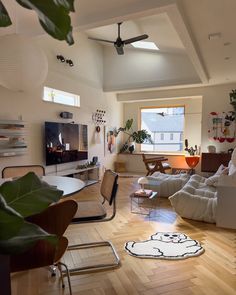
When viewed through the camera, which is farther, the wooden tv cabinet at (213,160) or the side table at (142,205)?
the wooden tv cabinet at (213,160)

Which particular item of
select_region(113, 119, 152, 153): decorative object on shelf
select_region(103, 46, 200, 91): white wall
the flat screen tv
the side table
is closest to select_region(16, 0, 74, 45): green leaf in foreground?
the side table

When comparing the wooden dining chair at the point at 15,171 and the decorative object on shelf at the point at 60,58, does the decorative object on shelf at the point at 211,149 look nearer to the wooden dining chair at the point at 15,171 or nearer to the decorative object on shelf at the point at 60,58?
the decorative object on shelf at the point at 60,58

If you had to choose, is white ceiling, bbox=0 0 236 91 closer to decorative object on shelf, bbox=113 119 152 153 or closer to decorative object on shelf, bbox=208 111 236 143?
decorative object on shelf, bbox=208 111 236 143

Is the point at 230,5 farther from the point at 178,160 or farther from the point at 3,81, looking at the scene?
the point at 178,160

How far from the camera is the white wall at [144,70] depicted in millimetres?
5617

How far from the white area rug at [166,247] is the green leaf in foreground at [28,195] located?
195 centimetres

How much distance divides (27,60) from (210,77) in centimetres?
414

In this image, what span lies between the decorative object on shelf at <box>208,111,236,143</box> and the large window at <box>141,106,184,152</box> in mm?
1131

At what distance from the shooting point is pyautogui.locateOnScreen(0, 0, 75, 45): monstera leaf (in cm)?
40

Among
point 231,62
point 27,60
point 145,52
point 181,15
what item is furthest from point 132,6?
point 145,52

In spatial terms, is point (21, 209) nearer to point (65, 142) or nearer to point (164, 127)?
point (65, 142)

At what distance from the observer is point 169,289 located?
1746mm

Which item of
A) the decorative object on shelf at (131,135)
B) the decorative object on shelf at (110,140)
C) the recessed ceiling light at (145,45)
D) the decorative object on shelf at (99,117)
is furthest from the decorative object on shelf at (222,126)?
the decorative object on shelf at (99,117)

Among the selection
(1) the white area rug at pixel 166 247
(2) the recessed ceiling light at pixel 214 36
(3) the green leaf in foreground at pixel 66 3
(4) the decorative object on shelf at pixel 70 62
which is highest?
(4) the decorative object on shelf at pixel 70 62
